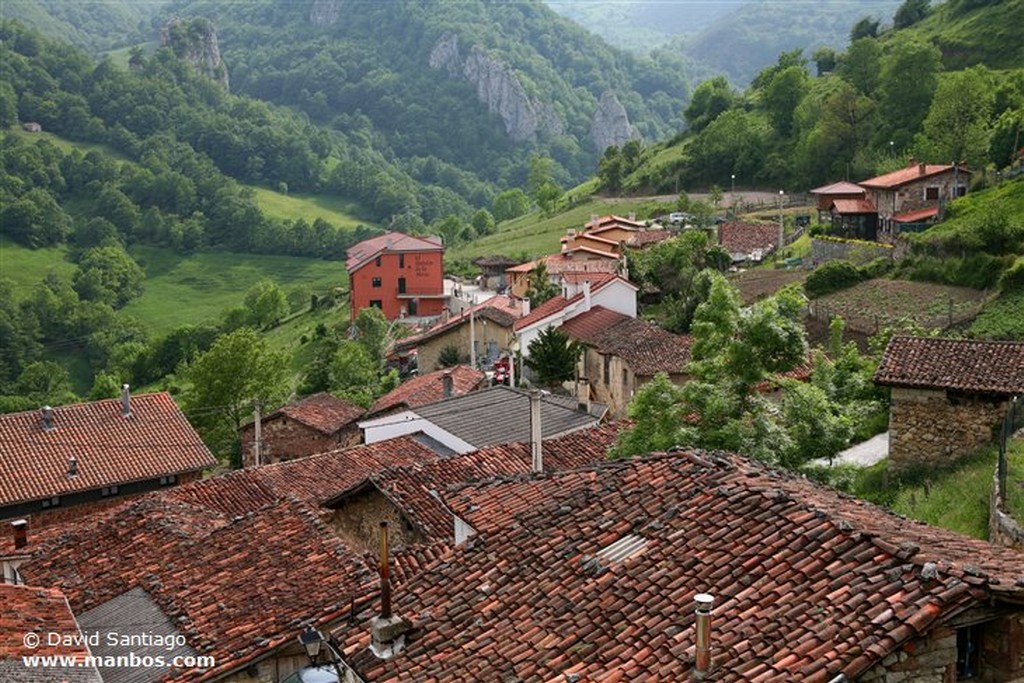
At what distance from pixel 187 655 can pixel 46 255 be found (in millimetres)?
132447

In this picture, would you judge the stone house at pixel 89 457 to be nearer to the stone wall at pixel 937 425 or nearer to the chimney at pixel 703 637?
Result: the stone wall at pixel 937 425

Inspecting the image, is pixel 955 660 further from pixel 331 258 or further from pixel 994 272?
pixel 331 258

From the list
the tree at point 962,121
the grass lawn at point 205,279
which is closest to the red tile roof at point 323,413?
the tree at point 962,121

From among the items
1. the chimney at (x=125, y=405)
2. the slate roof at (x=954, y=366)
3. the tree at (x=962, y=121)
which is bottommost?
the chimney at (x=125, y=405)

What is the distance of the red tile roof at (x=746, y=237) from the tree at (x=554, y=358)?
20953 mm

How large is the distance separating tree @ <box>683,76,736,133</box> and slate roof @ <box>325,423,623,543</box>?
8641 cm

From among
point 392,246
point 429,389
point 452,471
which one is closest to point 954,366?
point 452,471

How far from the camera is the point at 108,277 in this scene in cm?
11881

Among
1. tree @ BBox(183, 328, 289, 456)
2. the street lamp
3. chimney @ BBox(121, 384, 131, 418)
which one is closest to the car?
the street lamp

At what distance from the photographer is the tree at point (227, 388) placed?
139 feet

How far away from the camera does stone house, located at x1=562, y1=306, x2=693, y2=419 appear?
3450 cm

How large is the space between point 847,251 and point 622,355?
1650 centimetres

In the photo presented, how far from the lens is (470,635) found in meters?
8.63

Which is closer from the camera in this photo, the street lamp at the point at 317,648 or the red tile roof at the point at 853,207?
the street lamp at the point at 317,648
